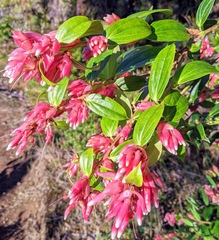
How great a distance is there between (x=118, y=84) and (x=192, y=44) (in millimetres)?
148

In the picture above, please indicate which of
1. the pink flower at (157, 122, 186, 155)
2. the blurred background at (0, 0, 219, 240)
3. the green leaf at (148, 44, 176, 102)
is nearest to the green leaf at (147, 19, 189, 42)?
the green leaf at (148, 44, 176, 102)

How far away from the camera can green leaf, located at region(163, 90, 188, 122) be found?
1.69ft

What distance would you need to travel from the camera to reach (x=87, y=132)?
8.53ft

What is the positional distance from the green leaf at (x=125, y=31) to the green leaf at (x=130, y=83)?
127mm

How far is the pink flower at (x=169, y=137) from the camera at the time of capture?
470 millimetres

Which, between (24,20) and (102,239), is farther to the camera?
(24,20)

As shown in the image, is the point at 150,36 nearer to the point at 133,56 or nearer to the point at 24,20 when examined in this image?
the point at 133,56

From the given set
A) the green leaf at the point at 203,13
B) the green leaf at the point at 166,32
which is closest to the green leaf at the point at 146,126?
the green leaf at the point at 166,32

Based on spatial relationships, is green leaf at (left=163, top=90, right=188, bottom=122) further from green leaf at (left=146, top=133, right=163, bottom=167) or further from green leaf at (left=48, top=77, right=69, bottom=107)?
green leaf at (left=48, top=77, right=69, bottom=107)

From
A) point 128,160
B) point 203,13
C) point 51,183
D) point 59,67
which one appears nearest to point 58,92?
point 59,67

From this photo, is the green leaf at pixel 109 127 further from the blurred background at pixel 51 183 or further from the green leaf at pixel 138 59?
the blurred background at pixel 51 183

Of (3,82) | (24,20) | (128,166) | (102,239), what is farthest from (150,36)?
(24,20)

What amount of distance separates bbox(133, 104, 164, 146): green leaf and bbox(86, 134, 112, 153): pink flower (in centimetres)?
9

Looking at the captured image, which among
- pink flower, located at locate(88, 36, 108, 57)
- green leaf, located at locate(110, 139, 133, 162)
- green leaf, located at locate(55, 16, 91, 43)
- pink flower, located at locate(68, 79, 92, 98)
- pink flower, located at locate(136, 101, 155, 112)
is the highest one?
green leaf, located at locate(55, 16, 91, 43)
